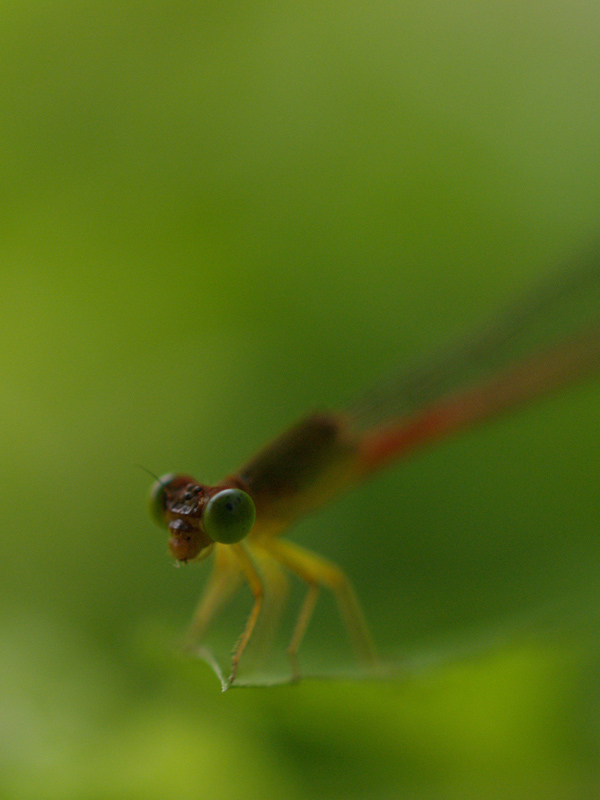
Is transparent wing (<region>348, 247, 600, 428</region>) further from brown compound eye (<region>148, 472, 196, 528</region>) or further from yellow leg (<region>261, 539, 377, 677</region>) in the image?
brown compound eye (<region>148, 472, 196, 528</region>)

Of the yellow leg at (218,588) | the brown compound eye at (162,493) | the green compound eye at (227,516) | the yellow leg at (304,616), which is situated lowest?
the yellow leg at (304,616)

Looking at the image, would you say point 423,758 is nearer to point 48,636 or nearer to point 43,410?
point 48,636

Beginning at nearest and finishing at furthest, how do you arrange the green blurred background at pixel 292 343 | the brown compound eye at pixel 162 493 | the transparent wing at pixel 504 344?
the green blurred background at pixel 292 343 < the brown compound eye at pixel 162 493 < the transparent wing at pixel 504 344

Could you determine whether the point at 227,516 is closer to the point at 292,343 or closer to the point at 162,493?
the point at 162,493

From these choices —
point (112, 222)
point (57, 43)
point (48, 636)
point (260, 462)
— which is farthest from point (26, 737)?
point (57, 43)

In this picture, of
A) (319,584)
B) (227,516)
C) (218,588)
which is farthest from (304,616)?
(227,516)

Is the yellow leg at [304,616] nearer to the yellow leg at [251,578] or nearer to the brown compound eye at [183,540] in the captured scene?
the yellow leg at [251,578]

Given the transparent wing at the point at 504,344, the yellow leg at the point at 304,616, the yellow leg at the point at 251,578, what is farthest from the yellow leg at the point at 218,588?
the transparent wing at the point at 504,344
